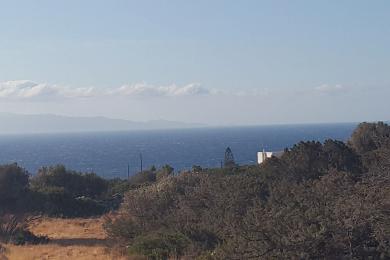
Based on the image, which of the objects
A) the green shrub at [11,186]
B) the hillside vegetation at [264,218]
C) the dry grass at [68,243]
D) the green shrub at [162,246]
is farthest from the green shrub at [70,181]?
the green shrub at [162,246]

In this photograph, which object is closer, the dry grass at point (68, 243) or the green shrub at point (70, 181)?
the dry grass at point (68, 243)

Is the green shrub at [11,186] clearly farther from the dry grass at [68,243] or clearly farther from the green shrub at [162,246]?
the green shrub at [162,246]

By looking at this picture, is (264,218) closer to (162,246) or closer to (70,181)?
(162,246)

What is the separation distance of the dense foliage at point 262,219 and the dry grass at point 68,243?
853 millimetres

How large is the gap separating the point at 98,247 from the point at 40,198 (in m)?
15.2

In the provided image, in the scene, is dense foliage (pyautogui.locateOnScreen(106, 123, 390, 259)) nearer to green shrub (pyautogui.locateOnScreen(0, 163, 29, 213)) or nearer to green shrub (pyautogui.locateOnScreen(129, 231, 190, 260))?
green shrub (pyautogui.locateOnScreen(129, 231, 190, 260))

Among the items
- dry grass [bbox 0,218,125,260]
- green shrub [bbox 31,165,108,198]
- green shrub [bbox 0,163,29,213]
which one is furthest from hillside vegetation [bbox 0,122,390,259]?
green shrub [bbox 31,165,108,198]

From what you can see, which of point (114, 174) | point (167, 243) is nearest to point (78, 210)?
point (167, 243)

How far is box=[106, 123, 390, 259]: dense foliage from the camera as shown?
34.7 ft

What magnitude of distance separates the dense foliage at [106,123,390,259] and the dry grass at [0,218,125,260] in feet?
2.80

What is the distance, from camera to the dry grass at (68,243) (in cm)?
1555

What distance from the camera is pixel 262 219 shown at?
11.3m

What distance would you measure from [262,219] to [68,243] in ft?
31.9

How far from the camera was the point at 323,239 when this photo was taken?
415 inches
